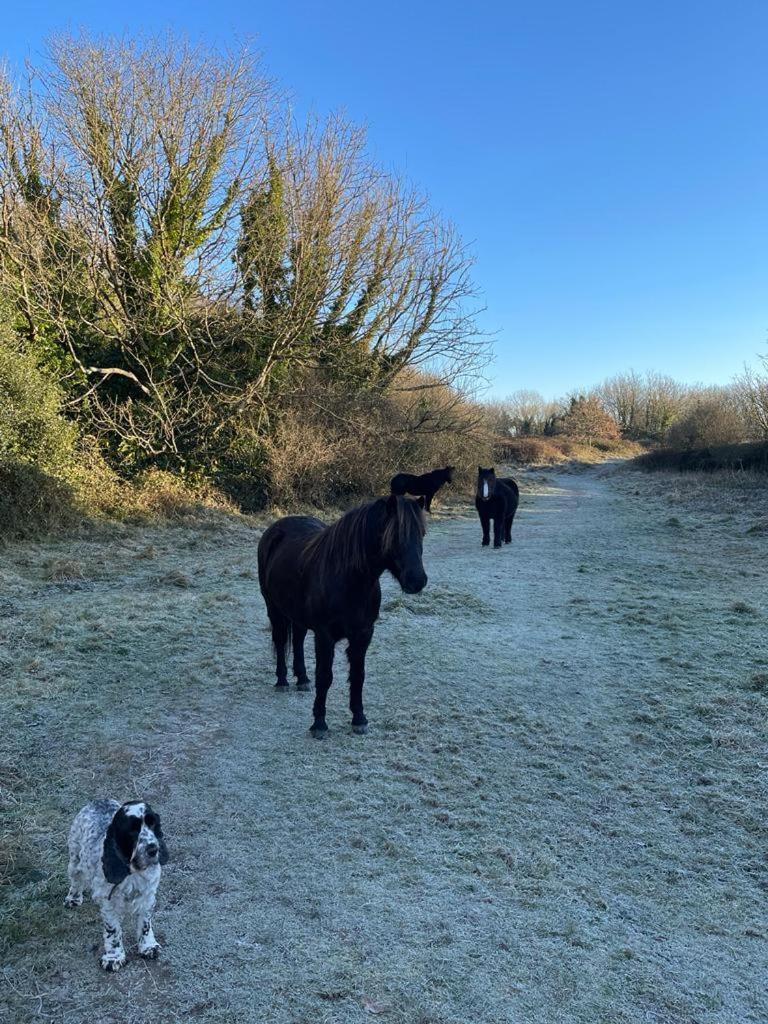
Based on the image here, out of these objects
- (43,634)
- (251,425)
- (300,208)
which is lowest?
(43,634)

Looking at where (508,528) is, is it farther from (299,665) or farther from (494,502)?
(299,665)

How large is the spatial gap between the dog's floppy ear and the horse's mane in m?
2.17

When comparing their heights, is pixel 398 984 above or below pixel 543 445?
below

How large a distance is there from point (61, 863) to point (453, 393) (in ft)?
71.9

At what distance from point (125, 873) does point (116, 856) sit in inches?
2.9

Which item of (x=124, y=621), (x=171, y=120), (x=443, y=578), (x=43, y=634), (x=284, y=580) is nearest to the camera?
(x=284, y=580)

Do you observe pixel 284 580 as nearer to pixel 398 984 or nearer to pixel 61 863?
pixel 61 863

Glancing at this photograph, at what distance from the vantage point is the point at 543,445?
49219 millimetres

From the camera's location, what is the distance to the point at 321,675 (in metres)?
4.39

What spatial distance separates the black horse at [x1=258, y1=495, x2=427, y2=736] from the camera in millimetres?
3967

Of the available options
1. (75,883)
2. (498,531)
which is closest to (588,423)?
(498,531)

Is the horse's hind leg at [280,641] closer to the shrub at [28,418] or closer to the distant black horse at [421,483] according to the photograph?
the distant black horse at [421,483]

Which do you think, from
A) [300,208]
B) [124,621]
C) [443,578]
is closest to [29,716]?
[124,621]

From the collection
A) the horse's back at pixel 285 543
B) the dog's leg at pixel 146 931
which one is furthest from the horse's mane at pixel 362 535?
the dog's leg at pixel 146 931
